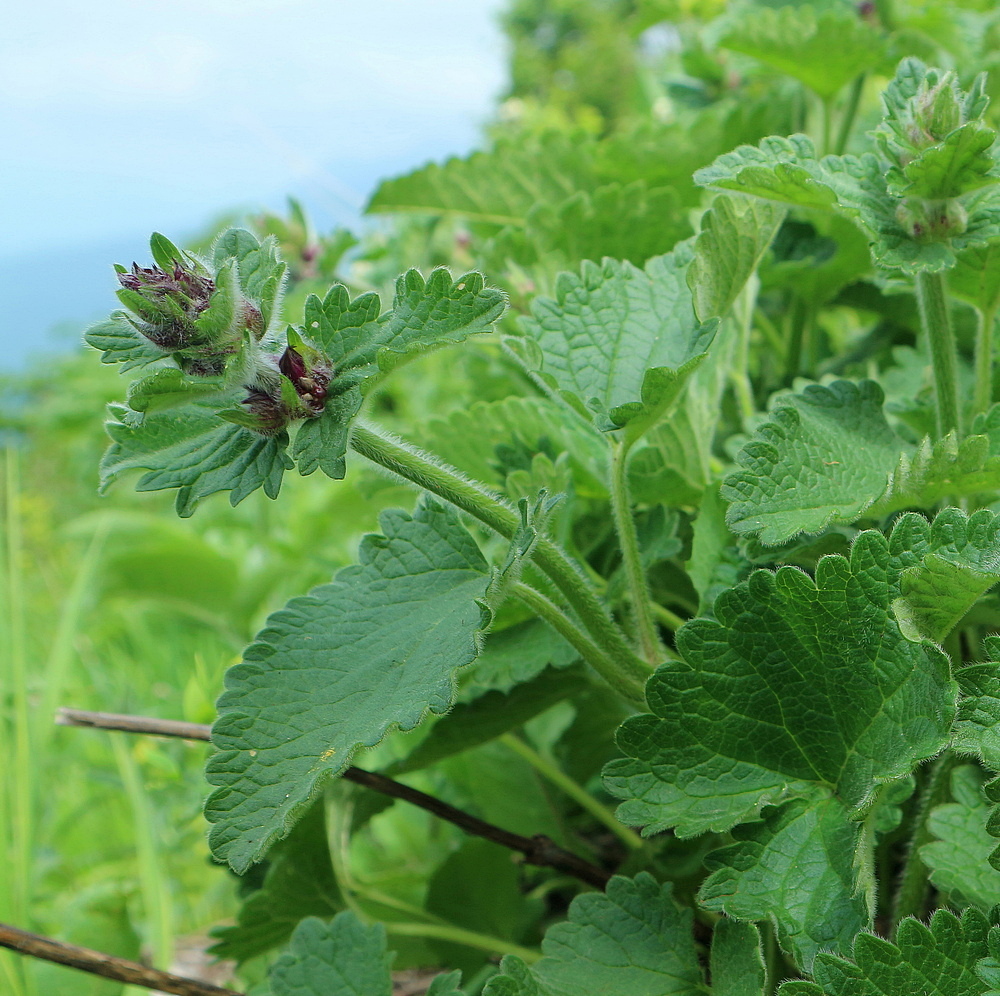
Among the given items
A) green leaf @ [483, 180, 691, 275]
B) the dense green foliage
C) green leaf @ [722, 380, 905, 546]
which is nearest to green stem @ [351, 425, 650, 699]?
the dense green foliage

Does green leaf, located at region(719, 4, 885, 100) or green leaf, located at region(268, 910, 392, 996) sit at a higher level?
green leaf, located at region(719, 4, 885, 100)

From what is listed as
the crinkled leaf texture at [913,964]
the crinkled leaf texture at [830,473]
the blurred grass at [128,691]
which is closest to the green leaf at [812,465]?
the crinkled leaf texture at [830,473]

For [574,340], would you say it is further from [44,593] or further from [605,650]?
[44,593]

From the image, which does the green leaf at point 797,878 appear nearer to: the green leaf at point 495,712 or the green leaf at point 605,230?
the green leaf at point 495,712

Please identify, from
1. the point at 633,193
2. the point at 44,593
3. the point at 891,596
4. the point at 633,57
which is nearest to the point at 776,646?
the point at 891,596

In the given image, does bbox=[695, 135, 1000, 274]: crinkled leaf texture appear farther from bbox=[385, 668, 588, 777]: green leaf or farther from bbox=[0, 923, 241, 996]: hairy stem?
bbox=[0, 923, 241, 996]: hairy stem

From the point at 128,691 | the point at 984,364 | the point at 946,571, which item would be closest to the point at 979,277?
the point at 984,364

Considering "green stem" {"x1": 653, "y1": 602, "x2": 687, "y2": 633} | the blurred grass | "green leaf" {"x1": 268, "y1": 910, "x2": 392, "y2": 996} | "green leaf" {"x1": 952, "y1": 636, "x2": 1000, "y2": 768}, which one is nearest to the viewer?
"green leaf" {"x1": 952, "y1": 636, "x2": 1000, "y2": 768}
